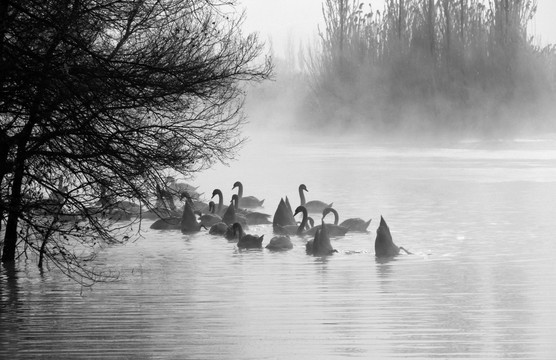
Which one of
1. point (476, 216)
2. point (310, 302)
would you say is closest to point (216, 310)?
point (310, 302)

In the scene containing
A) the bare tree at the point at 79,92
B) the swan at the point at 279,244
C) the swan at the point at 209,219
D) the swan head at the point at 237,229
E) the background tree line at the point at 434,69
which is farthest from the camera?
the background tree line at the point at 434,69

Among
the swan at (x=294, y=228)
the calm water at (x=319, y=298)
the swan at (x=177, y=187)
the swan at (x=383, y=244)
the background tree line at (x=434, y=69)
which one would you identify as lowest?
the calm water at (x=319, y=298)

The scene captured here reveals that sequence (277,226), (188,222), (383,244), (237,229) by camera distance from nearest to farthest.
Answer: (383,244) < (237,229) < (277,226) < (188,222)

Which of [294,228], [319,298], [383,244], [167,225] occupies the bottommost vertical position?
[319,298]

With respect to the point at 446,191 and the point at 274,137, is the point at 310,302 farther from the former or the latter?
the point at 274,137

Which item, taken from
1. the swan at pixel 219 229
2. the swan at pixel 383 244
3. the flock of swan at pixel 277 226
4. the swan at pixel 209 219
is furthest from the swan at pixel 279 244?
the swan at pixel 209 219

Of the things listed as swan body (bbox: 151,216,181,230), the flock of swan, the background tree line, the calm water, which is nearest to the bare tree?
the calm water

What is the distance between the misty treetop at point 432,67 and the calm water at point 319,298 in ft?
95.9

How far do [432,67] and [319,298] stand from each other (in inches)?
1596

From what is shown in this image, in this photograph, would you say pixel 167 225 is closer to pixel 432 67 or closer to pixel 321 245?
pixel 321 245

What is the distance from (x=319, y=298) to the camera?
1066 centimetres

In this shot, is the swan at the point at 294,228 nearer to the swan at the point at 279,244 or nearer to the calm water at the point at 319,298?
the calm water at the point at 319,298

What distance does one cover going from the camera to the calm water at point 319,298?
8.52 meters

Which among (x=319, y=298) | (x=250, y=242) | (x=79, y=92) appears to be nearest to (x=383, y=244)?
(x=250, y=242)
